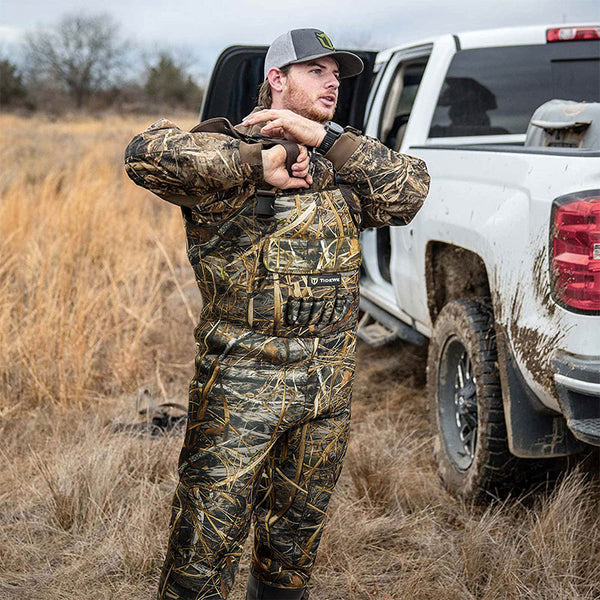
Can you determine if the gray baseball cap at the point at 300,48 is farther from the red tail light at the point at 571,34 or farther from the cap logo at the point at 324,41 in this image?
the red tail light at the point at 571,34

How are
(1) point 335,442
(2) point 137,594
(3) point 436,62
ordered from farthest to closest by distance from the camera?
(3) point 436,62
(2) point 137,594
(1) point 335,442

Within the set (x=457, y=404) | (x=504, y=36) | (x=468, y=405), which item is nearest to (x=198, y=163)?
(x=468, y=405)

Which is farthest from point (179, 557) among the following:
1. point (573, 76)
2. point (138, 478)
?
point (573, 76)

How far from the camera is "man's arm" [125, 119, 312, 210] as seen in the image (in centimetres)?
206

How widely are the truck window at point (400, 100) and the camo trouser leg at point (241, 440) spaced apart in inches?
115

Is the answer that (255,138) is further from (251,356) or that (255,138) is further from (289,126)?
(251,356)

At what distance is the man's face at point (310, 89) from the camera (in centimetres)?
235

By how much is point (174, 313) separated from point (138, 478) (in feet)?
9.70

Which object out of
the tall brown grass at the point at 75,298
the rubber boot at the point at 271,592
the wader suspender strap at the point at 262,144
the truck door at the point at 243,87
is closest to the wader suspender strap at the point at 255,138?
the wader suspender strap at the point at 262,144

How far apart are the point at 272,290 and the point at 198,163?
41 centimetres

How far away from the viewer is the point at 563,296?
8.53 feet

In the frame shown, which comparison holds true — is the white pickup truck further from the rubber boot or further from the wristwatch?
the rubber boot

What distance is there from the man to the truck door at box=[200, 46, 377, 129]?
1.36 meters

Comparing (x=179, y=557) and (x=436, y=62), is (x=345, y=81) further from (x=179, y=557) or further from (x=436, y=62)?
(x=179, y=557)
